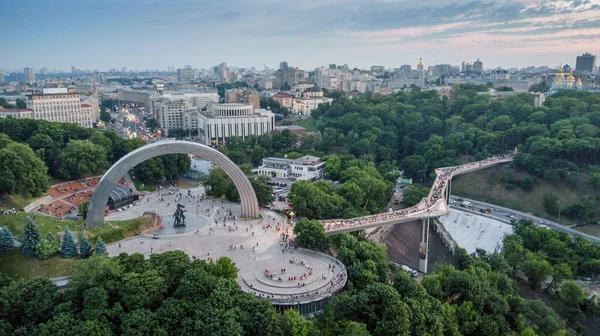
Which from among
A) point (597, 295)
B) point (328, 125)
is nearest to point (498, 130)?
point (328, 125)

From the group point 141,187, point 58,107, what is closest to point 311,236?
point 141,187

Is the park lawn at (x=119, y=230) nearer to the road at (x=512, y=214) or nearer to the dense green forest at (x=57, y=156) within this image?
the dense green forest at (x=57, y=156)

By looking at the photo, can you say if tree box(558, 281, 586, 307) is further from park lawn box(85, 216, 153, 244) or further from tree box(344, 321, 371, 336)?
park lawn box(85, 216, 153, 244)

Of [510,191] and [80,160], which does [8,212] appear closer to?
[80,160]

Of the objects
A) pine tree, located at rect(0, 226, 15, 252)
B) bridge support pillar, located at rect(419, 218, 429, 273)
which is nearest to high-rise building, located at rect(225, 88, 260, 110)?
bridge support pillar, located at rect(419, 218, 429, 273)

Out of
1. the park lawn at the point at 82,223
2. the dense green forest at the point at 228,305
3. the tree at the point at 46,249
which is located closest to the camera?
the dense green forest at the point at 228,305

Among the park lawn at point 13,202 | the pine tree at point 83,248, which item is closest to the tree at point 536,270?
the pine tree at point 83,248
